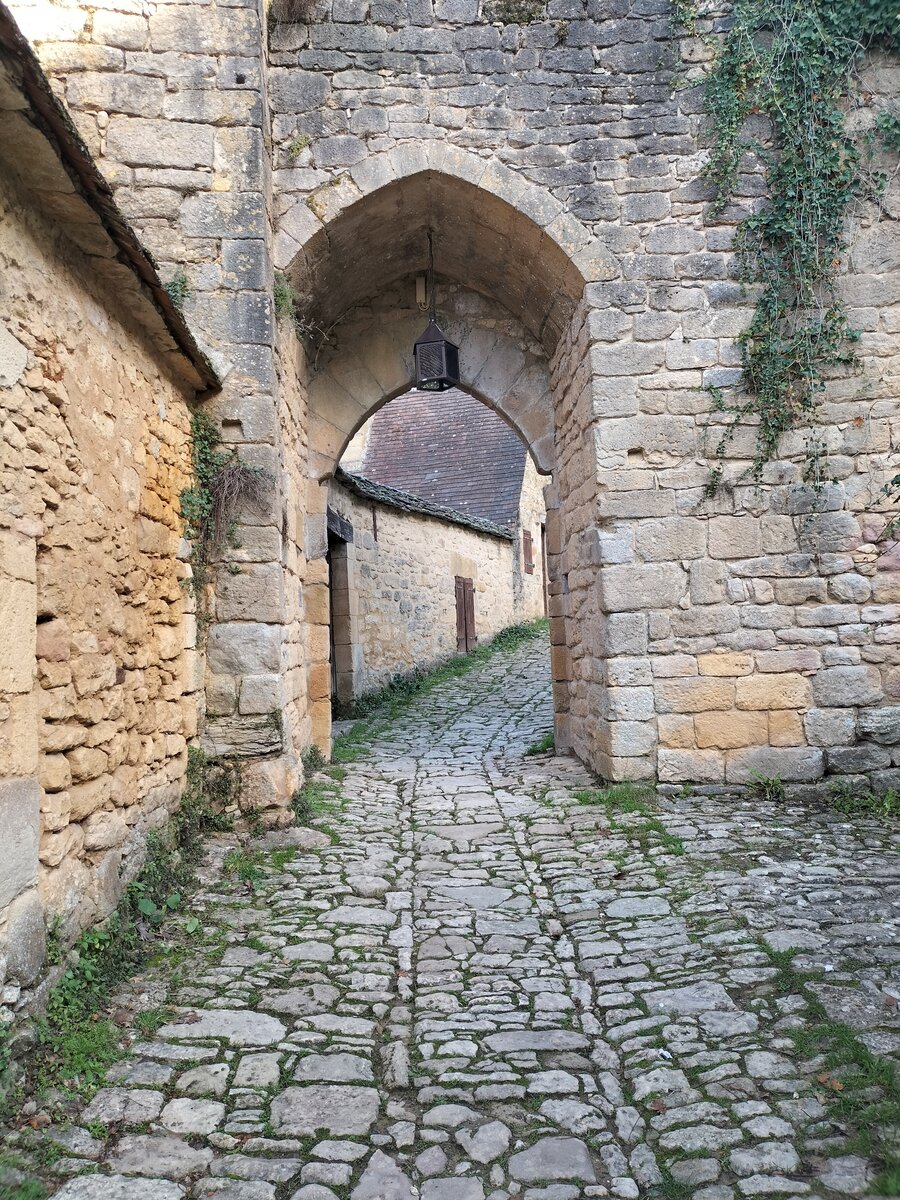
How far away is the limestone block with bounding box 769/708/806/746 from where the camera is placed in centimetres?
509

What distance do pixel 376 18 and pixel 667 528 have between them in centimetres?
360

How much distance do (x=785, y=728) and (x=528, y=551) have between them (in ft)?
41.8

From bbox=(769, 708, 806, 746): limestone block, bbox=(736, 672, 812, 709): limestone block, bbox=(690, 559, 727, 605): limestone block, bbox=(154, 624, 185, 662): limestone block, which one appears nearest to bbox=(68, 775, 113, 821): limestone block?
bbox=(154, 624, 185, 662): limestone block

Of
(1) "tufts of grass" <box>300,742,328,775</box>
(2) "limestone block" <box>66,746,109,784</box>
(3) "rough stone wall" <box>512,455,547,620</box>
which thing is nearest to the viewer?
(2) "limestone block" <box>66,746,109,784</box>

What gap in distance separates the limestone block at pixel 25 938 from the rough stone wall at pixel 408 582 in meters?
6.93

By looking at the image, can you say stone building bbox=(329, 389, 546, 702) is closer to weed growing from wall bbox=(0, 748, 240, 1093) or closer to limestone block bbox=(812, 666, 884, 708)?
weed growing from wall bbox=(0, 748, 240, 1093)

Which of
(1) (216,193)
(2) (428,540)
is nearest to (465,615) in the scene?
(2) (428,540)

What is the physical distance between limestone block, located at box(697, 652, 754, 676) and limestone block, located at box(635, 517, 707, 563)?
617mm

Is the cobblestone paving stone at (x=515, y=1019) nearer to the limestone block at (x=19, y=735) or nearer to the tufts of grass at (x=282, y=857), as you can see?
the tufts of grass at (x=282, y=857)

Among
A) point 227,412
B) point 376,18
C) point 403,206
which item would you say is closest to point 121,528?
point 227,412

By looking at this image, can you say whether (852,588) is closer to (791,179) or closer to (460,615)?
(791,179)

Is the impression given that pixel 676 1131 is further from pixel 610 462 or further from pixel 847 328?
pixel 847 328

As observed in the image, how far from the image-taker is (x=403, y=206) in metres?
5.61

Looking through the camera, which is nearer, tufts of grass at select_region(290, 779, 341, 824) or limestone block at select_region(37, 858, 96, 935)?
limestone block at select_region(37, 858, 96, 935)
